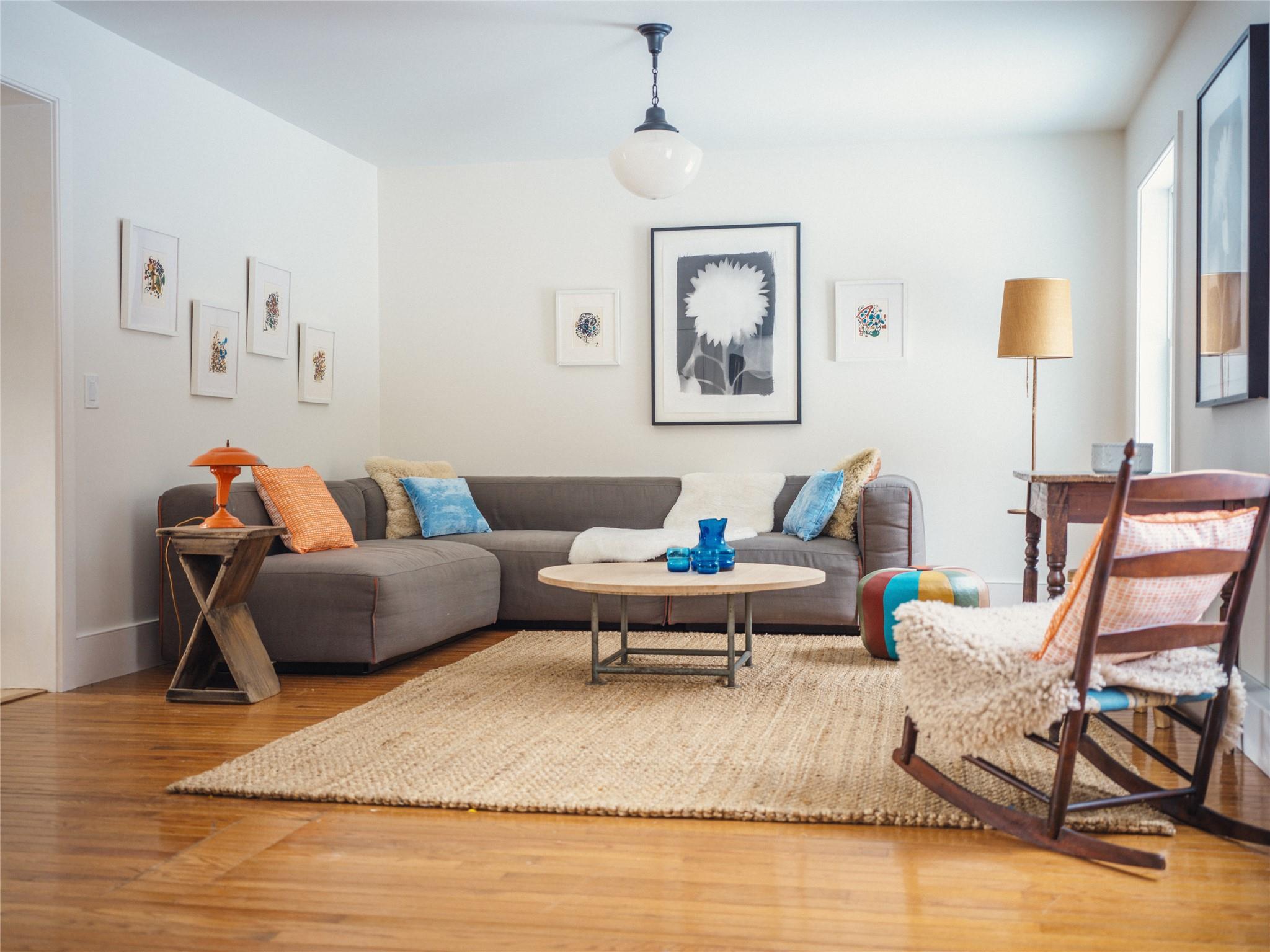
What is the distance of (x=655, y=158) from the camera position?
4.04 m

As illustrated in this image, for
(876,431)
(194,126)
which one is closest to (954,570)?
(876,431)

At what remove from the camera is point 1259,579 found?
2.85m

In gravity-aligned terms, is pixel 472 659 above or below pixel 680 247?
below

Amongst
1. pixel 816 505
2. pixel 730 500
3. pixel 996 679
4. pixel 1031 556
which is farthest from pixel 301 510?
pixel 996 679

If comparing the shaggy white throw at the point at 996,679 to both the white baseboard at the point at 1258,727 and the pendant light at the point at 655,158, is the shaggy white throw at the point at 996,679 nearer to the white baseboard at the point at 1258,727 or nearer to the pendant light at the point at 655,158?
the white baseboard at the point at 1258,727

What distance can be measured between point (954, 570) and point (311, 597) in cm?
243

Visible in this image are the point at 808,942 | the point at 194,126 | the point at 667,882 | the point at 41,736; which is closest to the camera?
the point at 808,942

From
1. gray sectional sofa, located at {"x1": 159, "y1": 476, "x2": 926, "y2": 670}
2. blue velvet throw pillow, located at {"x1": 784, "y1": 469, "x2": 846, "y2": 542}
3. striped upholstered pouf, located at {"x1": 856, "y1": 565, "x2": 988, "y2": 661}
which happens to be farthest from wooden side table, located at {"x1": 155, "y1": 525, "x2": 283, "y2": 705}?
blue velvet throw pillow, located at {"x1": 784, "y1": 469, "x2": 846, "y2": 542}

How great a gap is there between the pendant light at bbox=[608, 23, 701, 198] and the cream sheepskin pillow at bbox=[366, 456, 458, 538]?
2025mm

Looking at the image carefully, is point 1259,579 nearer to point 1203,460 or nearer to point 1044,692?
point 1203,460

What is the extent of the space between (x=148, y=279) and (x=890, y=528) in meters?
3.23

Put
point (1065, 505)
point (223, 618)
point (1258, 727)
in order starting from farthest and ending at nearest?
point (223, 618), point (1065, 505), point (1258, 727)

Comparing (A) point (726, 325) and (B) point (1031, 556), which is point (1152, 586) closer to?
(B) point (1031, 556)

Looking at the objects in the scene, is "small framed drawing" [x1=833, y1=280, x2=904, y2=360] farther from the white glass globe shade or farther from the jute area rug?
the jute area rug
